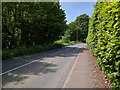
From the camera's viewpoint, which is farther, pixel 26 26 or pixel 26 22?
pixel 26 26

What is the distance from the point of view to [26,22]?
22.4m

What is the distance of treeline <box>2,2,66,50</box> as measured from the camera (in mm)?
18841

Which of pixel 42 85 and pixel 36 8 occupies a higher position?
pixel 36 8

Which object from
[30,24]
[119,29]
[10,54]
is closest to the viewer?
[119,29]

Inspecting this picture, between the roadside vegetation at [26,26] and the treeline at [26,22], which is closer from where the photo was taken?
the roadside vegetation at [26,26]

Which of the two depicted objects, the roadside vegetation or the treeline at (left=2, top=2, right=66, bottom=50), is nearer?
the roadside vegetation

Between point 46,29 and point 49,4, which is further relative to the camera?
point 46,29

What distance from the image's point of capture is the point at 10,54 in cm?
1520

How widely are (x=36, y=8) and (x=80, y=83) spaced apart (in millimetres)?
20618

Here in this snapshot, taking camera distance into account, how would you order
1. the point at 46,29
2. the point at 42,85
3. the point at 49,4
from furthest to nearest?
1. the point at 46,29
2. the point at 49,4
3. the point at 42,85

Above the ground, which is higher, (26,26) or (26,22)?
(26,22)

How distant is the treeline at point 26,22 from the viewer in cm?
1884

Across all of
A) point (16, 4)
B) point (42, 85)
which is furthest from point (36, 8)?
point (42, 85)

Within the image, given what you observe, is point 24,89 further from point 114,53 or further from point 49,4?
point 49,4
